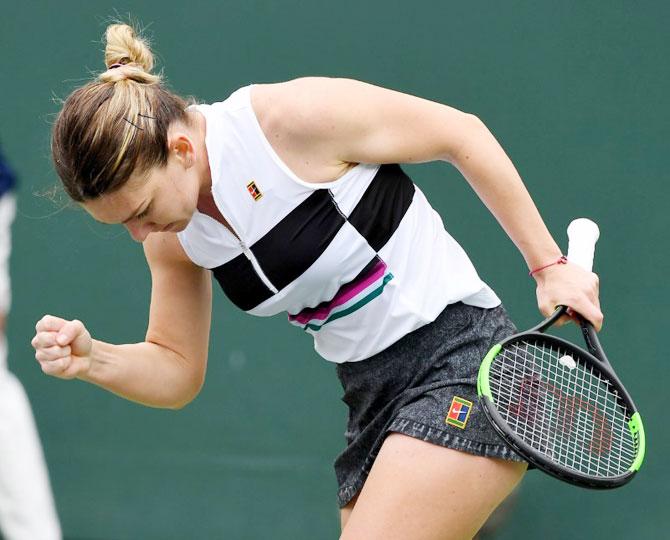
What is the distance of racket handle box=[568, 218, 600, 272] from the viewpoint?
2.37 metres

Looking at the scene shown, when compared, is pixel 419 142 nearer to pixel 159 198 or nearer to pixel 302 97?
pixel 302 97

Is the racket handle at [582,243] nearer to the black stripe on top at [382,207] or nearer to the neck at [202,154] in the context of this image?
the black stripe on top at [382,207]

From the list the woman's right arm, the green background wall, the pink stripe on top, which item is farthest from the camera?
the green background wall

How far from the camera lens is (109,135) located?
2076 millimetres

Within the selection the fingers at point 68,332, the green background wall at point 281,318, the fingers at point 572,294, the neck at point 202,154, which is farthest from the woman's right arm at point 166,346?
the green background wall at point 281,318

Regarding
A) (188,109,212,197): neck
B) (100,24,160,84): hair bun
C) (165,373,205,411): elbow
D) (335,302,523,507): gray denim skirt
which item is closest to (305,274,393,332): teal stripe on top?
(335,302,523,507): gray denim skirt

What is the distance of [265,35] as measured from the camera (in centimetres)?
362

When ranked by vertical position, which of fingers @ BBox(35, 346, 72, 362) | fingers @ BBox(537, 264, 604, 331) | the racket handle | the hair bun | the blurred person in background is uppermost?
the hair bun

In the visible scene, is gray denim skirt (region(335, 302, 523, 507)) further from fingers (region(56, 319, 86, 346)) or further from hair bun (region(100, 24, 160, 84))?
hair bun (region(100, 24, 160, 84))

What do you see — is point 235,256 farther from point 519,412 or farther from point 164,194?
point 519,412

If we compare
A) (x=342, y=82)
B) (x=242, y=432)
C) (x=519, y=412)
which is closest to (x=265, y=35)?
(x=242, y=432)

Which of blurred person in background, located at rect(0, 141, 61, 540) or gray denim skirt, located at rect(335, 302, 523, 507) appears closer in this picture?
gray denim skirt, located at rect(335, 302, 523, 507)

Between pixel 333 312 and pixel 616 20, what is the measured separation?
Answer: 1566 mm

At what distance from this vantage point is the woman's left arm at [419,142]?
7.13 ft
